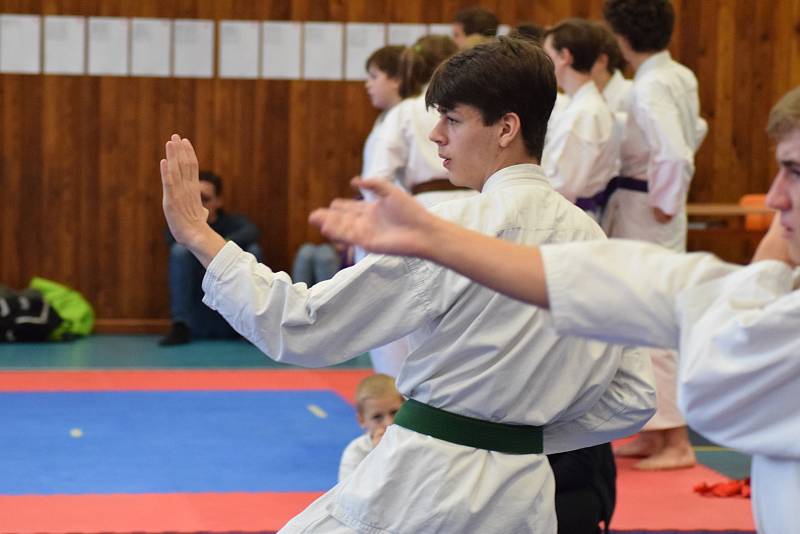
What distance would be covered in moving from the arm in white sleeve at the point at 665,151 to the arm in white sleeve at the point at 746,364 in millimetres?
4016

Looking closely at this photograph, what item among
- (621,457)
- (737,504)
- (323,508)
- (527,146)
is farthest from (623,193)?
(323,508)

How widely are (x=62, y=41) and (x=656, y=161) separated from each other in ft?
17.3

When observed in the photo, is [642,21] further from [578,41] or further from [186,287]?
[186,287]

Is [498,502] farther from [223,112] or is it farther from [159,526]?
[223,112]

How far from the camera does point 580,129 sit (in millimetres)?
5664

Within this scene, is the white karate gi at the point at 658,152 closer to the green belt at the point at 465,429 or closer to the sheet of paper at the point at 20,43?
the green belt at the point at 465,429

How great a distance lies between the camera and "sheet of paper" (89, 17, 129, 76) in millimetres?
9336

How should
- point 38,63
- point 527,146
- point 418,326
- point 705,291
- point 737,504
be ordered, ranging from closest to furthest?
1. point 705,291
2. point 418,326
3. point 527,146
4. point 737,504
5. point 38,63

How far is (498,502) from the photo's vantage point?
7.86ft

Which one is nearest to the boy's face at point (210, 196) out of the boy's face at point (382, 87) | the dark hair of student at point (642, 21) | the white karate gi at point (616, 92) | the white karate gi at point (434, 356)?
the boy's face at point (382, 87)

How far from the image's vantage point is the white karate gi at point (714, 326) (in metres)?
1.69

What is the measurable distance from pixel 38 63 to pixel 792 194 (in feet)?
27.3

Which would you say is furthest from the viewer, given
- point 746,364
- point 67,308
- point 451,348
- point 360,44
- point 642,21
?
point 360,44

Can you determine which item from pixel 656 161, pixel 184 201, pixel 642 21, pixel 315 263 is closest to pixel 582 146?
pixel 656 161
